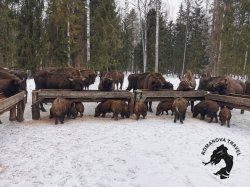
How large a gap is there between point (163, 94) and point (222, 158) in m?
4.82

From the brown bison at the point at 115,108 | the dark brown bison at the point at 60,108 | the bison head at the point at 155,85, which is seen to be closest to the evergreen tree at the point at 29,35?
the bison head at the point at 155,85

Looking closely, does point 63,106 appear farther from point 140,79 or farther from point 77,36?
point 77,36

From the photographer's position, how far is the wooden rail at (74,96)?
33.4ft

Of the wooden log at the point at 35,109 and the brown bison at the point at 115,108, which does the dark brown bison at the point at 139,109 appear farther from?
the wooden log at the point at 35,109

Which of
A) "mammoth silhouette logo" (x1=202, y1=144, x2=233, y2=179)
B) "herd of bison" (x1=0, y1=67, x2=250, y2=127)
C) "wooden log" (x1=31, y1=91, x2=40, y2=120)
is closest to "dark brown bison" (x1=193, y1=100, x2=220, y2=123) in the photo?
"herd of bison" (x1=0, y1=67, x2=250, y2=127)

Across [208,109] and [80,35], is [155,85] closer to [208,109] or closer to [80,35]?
[208,109]

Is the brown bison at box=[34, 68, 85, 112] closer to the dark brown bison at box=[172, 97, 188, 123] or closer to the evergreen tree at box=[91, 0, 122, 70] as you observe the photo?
the dark brown bison at box=[172, 97, 188, 123]

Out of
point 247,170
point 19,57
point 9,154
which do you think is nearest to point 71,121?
point 9,154

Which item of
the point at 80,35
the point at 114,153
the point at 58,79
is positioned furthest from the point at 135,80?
the point at 80,35

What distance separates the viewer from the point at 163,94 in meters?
11.4

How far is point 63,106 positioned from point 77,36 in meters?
21.9

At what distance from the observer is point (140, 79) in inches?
579

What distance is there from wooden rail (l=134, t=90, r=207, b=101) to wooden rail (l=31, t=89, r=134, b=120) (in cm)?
35

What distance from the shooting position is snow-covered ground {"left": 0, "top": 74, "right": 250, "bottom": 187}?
5570mm
